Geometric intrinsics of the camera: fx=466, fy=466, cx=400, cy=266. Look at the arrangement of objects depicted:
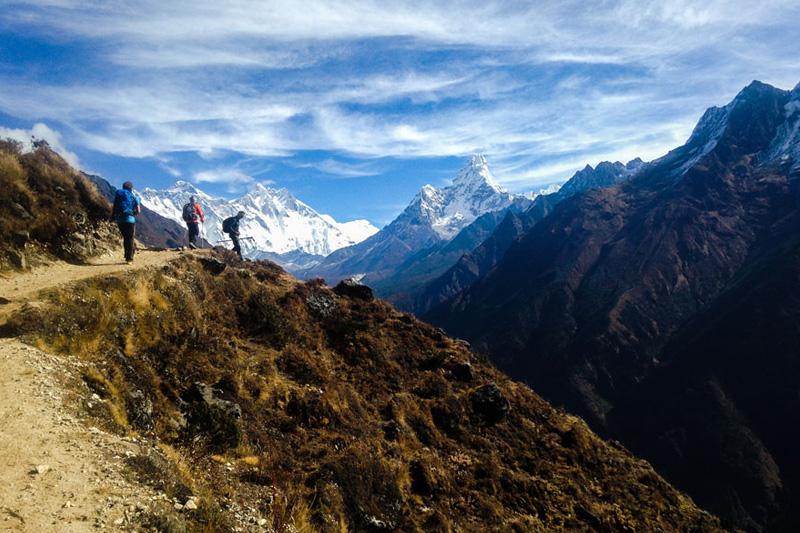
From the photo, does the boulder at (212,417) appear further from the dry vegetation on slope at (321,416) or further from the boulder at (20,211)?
the boulder at (20,211)

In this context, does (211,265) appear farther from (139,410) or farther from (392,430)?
(392,430)

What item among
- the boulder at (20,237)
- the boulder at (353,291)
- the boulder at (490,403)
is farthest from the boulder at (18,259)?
the boulder at (490,403)

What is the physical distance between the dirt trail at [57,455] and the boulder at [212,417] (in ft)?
8.38

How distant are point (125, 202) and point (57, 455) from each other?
14413mm

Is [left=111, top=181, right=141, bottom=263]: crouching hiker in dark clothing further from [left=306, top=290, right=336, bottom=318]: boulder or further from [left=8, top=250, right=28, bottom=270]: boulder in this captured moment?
[left=306, top=290, right=336, bottom=318]: boulder

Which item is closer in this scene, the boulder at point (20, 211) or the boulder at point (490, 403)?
the boulder at point (20, 211)

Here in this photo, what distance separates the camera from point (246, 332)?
19.5 m

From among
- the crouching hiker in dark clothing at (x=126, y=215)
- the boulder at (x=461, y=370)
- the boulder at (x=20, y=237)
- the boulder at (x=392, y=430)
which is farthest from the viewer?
the boulder at (x=461, y=370)

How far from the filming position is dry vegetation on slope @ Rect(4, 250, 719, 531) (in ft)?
38.5

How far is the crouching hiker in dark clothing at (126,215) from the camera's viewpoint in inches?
777

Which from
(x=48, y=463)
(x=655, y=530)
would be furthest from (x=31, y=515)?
(x=655, y=530)

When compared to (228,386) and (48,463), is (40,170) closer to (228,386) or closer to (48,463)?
(228,386)

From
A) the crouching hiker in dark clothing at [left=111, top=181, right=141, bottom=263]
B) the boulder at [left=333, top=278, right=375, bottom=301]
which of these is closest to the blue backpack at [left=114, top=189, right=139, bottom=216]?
the crouching hiker in dark clothing at [left=111, top=181, right=141, bottom=263]

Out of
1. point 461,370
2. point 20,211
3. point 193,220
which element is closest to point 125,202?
point 20,211
